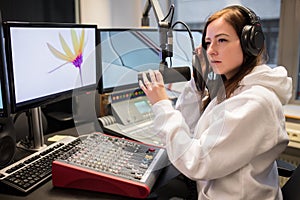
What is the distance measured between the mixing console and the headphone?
1.44 feet

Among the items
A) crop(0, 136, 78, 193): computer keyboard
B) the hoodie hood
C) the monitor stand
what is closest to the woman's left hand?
the hoodie hood

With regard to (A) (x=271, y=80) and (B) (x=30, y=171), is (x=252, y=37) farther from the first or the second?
(B) (x=30, y=171)

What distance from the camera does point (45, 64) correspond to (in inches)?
43.0

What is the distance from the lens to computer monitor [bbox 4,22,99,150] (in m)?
0.94

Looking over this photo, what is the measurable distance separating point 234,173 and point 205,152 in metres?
0.11

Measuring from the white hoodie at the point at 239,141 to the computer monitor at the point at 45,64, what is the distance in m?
0.47

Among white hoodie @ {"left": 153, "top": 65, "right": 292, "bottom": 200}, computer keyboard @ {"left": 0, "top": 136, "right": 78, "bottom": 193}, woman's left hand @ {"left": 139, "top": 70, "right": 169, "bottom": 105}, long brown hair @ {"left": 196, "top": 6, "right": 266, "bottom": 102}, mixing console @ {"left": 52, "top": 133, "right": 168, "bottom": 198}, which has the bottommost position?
computer keyboard @ {"left": 0, "top": 136, "right": 78, "bottom": 193}

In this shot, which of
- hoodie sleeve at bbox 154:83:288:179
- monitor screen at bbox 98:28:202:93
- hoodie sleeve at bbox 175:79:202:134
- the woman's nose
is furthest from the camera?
hoodie sleeve at bbox 175:79:202:134

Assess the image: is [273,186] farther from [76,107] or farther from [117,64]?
[76,107]

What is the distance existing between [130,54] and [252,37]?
0.51m

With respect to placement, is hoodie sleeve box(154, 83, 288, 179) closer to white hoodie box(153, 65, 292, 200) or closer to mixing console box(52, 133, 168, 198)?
white hoodie box(153, 65, 292, 200)

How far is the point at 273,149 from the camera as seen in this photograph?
823mm

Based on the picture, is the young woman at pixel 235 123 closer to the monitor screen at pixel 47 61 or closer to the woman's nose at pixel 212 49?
the woman's nose at pixel 212 49

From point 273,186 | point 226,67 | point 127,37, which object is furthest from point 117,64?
point 273,186
